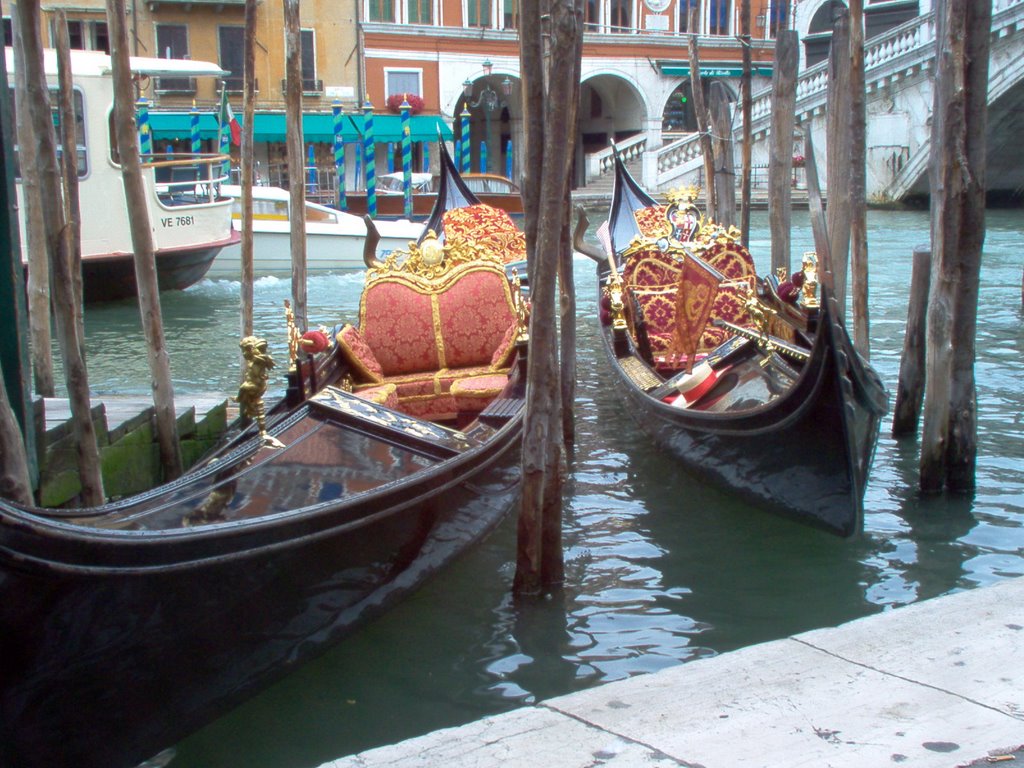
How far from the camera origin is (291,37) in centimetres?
425

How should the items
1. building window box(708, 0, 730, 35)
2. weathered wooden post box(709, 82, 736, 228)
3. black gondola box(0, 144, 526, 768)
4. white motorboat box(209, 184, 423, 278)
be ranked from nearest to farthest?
1. black gondola box(0, 144, 526, 768)
2. weathered wooden post box(709, 82, 736, 228)
3. white motorboat box(209, 184, 423, 278)
4. building window box(708, 0, 730, 35)

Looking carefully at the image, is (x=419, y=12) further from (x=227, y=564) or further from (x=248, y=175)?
(x=227, y=564)

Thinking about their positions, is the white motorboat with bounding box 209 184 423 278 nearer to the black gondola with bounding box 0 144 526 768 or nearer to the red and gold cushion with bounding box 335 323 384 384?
the red and gold cushion with bounding box 335 323 384 384

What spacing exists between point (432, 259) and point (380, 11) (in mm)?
13605

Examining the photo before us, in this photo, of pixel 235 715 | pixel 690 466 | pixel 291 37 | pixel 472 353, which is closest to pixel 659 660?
pixel 235 715

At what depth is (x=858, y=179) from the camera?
3898 millimetres

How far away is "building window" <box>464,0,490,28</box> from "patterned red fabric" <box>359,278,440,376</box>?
47.1 feet

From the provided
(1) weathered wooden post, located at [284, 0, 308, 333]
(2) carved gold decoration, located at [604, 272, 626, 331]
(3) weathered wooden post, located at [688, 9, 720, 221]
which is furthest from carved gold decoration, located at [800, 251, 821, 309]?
(3) weathered wooden post, located at [688, 9, 720, 221]

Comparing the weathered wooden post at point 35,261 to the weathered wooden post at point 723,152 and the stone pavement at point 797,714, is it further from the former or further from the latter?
the weathered wooden post at point 723,152

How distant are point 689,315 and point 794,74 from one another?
5.78 feet

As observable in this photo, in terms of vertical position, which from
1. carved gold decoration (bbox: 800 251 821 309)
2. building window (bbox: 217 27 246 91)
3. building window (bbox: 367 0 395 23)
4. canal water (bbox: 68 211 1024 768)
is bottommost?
canal water (bbox: 68 211 1024 768)

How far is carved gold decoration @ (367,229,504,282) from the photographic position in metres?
3.91

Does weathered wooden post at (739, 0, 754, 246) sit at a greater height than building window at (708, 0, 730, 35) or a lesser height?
lesser

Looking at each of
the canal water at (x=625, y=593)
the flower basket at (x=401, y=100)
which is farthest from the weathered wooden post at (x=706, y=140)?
the flower basket at (x=401, y=100)
